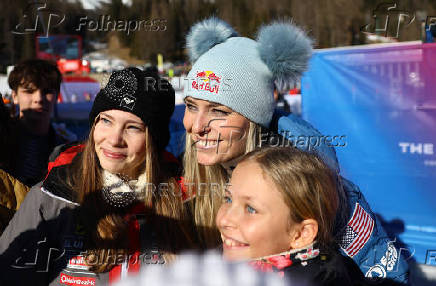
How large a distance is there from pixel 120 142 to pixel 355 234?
3.31ft

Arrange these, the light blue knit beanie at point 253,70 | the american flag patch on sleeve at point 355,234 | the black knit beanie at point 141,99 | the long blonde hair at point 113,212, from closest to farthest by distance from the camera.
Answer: the american flag patch on sleeve at point 355,234 → the long blonde hair at point 113,212 → the black knit beanie at point 141,99 → the light blue knit beanie at point 253,70

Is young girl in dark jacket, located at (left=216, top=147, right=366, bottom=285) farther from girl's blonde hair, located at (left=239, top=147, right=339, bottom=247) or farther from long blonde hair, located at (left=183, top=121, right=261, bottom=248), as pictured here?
long blonde hair, located at (left=183, top=121, right=261, bottom=248)

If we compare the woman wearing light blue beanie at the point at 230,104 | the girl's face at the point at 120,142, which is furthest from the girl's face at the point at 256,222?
the girl's face at the point at 120,142

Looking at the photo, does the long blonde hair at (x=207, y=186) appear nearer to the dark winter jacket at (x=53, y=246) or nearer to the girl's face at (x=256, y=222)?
the dark winter jacket at (x=53, y=246)

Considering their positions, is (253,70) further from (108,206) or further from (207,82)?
(108,206)

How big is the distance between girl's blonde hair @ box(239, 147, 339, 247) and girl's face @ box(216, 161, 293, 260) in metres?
0.03

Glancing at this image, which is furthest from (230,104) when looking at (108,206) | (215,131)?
(108,206)

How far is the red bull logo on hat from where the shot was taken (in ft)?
6.58

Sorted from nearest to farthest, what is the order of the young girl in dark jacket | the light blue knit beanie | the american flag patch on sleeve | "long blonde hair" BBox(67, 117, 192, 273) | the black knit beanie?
the young girl in dark jacket < the american flag patch on sleeve < "long blonde hair" BBox(67, 117, 192, 273) < the black knit beanie < the light blue knit beanie

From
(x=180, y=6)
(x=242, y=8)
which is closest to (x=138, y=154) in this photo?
(x=180, y=6)

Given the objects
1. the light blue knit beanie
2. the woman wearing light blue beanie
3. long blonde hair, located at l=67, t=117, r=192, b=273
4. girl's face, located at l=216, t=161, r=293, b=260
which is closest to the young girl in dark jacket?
girl's face, located at l=216, t=161, r=293, b=260

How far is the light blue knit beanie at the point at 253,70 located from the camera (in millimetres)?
2006

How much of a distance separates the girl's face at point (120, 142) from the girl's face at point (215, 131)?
0.25m

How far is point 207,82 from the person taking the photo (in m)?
2.02
